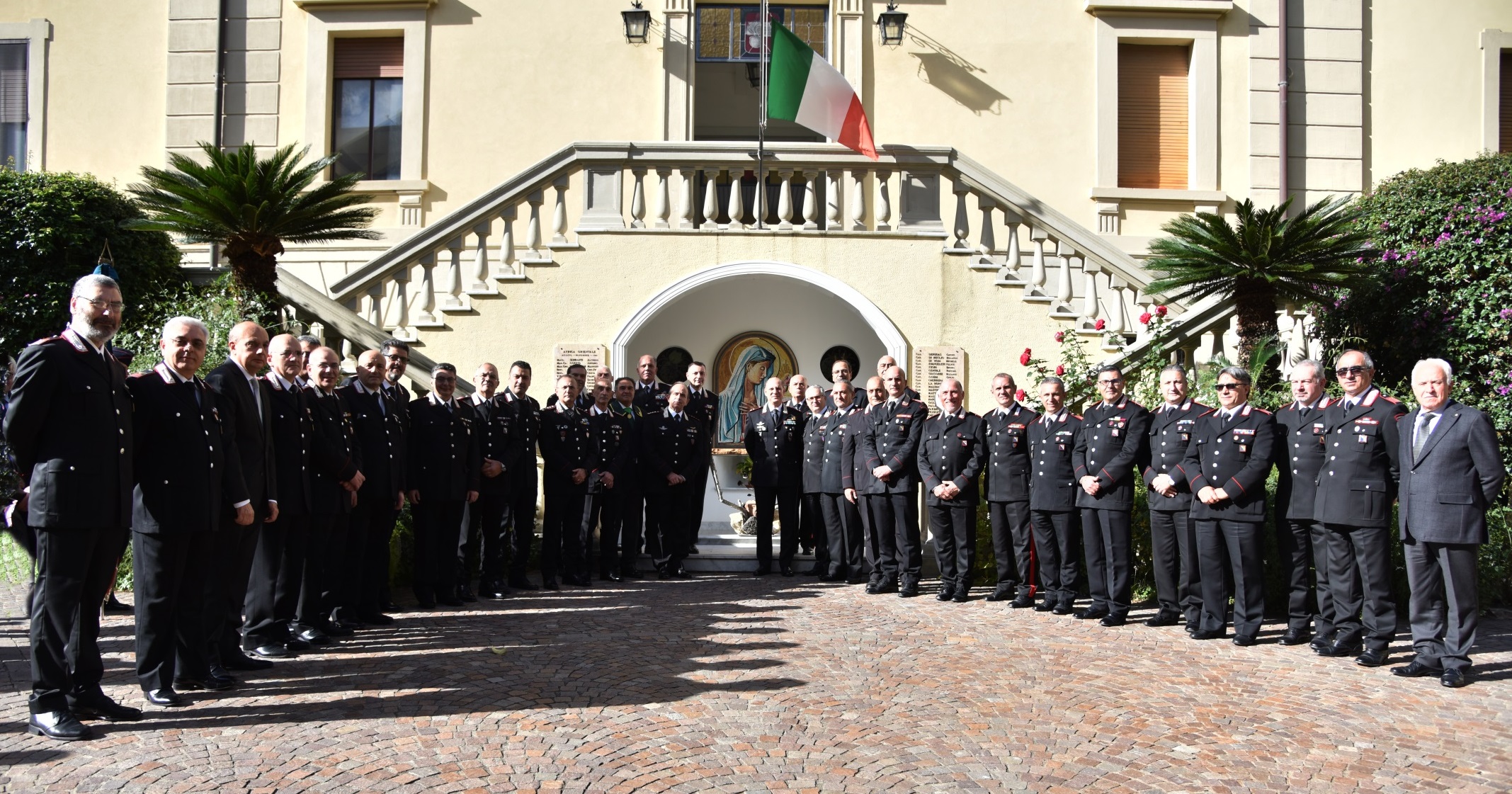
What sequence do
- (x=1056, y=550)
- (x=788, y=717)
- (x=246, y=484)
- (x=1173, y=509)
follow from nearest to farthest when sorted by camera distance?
(x=788, y=717)
(x=246, y=484)
(x=1173, y=509)
(x=1056, y=550)

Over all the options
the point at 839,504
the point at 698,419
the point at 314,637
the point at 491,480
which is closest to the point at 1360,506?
the point at 839,504

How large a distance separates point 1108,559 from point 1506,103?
11.6m

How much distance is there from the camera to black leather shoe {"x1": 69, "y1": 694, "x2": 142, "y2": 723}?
528cm

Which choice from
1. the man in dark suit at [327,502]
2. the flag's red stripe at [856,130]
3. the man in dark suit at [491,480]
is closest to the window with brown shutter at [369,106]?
the flag's red stripe at [856,130]

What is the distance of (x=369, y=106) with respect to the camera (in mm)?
15992

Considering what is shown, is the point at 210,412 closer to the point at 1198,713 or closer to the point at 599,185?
the point at 1198,713

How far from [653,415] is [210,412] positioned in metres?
5.36

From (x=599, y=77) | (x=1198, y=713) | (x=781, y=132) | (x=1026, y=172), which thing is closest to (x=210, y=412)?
(x=1198, y=713)

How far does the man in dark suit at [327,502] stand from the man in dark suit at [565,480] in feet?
8.06

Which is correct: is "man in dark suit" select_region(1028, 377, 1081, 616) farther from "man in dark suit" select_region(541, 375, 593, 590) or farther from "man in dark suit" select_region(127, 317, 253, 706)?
"man in dark suit" select_region(127, 317, 253, 706)

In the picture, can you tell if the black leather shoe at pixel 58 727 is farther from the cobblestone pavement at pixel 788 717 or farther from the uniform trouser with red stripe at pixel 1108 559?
the uniform trouser with red stripe at pixel 1108 559

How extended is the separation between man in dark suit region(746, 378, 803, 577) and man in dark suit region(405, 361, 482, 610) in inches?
117

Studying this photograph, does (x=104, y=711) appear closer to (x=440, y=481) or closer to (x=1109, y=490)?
(x=440, y=481)

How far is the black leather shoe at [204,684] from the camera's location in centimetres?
600
